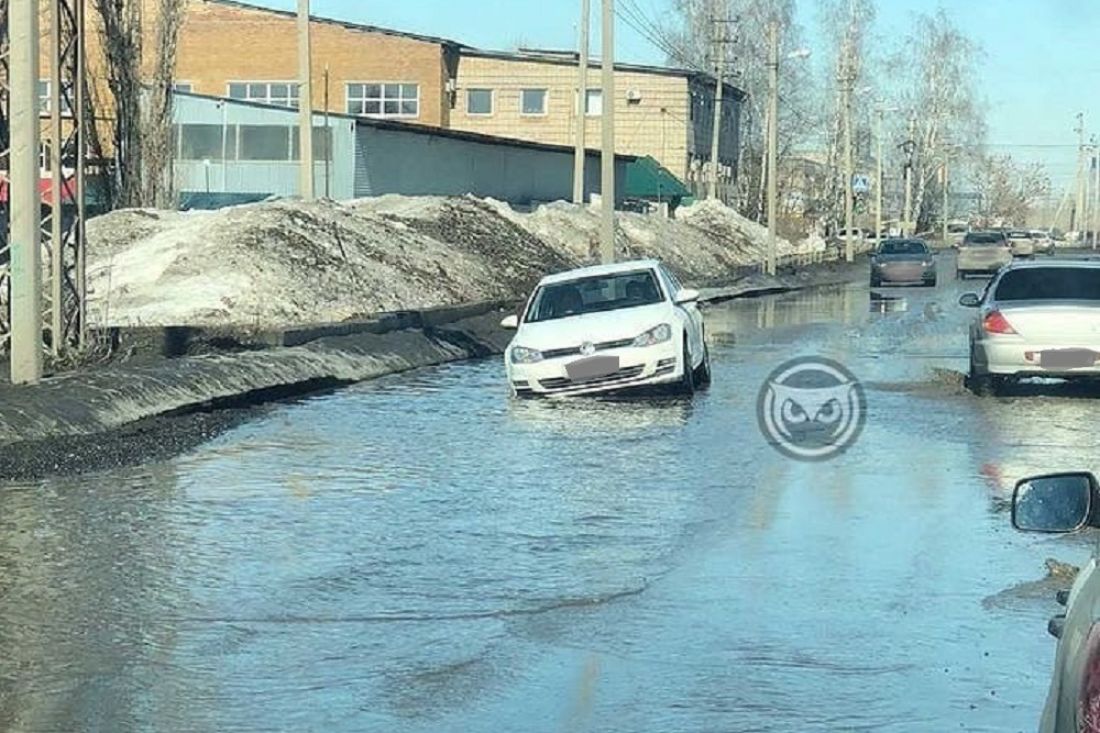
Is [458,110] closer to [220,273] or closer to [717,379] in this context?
[220,273]

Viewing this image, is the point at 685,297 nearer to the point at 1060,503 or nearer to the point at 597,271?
the point at 597,271

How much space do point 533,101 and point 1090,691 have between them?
290 ft

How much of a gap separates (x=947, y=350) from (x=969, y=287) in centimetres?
3168

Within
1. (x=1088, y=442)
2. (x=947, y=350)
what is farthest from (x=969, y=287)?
(x=1088, y=442)

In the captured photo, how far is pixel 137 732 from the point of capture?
6875mm

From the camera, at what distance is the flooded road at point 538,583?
738 cm

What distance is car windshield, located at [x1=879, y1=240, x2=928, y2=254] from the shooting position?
58094 mm

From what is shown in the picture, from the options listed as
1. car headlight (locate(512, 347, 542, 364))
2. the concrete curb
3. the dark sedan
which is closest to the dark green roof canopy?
the dark sedan

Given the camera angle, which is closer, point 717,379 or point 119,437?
point 119,437

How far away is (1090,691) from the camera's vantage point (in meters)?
3.40

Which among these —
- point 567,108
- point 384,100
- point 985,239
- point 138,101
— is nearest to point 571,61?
point 567,108

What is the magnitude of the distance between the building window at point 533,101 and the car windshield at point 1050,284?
229 ft

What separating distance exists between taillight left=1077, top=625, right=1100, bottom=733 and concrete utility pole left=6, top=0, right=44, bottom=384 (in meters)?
14.8

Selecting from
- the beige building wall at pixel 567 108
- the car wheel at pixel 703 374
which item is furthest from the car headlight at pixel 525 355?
the beige building wall at pixel 567 108
